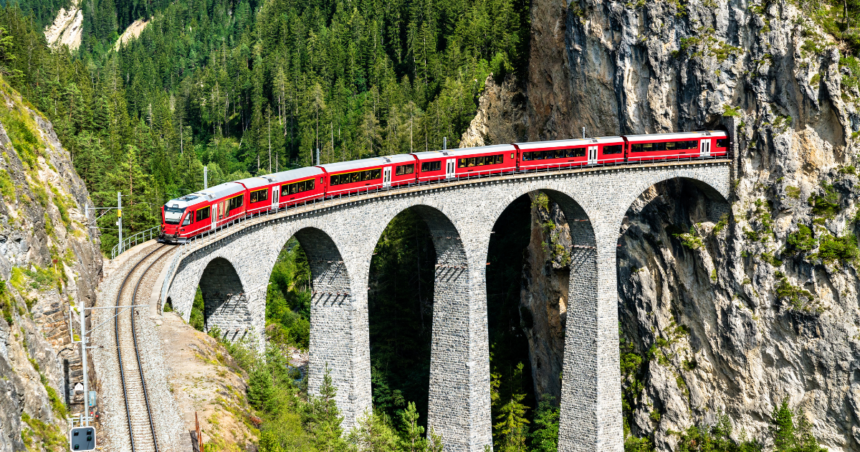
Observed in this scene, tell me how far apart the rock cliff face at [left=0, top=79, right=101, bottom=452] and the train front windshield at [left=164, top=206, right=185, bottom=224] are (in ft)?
13.3

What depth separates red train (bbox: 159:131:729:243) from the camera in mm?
44312

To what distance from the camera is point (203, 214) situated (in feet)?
Answer: 145

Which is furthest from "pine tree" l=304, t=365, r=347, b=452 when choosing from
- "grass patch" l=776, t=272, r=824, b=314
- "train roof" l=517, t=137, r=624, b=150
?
"grass patch" l=776, t=272, r=824, b=314

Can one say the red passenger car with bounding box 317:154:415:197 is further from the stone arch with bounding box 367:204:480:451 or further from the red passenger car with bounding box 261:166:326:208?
the stone arch with bounding box 367:204:480:451

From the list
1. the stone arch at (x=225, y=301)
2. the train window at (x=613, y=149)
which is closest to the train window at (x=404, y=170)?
the stone arch at (x=225, y=301)

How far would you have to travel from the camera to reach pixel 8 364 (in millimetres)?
27875

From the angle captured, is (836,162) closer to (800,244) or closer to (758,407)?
(800,244)

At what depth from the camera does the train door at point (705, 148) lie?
198ft

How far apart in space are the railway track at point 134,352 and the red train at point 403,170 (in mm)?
2745

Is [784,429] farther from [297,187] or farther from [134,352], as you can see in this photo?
[134,352]

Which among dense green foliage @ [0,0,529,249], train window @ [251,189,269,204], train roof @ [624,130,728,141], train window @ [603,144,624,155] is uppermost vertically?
dense green foliage @ [0,0,529,249]

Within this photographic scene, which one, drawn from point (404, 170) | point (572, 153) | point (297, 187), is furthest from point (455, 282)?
point (297, 187)

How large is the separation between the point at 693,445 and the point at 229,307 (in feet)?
116

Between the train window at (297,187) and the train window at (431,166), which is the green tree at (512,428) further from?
the train window at (297,187)
